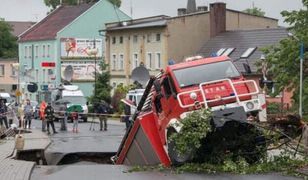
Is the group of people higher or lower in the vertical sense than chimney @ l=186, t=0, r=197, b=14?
lower

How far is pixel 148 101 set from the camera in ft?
63.5

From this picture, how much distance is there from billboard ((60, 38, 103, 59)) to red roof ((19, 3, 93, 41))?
1.83 meters

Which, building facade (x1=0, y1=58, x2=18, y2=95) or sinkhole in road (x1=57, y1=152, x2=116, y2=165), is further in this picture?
building facade (x1=0, y1=58, x2=18, y2=95)

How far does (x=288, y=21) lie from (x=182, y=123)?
64.2ft

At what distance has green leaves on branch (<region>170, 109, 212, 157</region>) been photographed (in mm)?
16281

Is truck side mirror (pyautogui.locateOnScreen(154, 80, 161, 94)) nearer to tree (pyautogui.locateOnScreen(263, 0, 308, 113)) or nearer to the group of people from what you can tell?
tree (pyautogui.locateOnScreen(263, 0, 308, 113))

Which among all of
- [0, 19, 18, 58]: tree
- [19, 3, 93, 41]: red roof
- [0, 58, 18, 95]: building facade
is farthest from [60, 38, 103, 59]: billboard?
[0, 19, 18, 58]: tree

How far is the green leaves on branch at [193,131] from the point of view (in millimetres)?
16281

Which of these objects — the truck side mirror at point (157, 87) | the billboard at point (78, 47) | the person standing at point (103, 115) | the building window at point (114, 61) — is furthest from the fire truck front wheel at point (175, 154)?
the billboard at point (78, 47)

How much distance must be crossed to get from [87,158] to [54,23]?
68725 millimetres

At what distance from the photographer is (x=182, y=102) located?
689 inches

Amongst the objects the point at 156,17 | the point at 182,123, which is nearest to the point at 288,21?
the point at 182,123

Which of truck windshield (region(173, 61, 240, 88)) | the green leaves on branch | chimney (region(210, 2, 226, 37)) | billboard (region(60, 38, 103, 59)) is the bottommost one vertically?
the green leaves on branch

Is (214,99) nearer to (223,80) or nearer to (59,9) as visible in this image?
(223,80)
